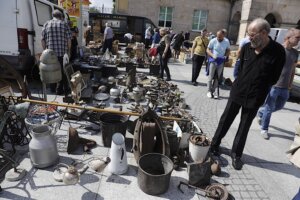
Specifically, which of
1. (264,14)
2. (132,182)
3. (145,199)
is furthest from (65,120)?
(264,14)

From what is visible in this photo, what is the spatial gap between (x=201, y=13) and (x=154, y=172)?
24513 millimetres

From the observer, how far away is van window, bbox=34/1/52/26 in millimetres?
6309

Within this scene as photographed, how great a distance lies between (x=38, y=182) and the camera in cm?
295

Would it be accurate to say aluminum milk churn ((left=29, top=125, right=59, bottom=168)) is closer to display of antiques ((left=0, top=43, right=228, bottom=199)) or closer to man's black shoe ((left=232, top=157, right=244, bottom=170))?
display of antiques ((left=0, top=43, right=228, bottom=199))

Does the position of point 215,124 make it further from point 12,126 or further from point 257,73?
point 12,126

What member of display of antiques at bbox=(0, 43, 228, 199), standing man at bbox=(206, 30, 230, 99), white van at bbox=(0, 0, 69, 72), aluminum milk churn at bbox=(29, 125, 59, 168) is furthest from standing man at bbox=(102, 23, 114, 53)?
aluminum milk churn at bbox=(29, 125, 59, 168)

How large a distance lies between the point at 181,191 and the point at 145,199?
50cm

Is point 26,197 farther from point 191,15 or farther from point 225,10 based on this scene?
point 225,10

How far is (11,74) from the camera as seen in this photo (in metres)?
4.91

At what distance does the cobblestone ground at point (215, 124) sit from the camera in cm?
319

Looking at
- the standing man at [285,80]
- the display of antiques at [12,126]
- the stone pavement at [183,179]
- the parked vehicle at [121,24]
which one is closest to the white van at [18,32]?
the display of antiques at [12,126]

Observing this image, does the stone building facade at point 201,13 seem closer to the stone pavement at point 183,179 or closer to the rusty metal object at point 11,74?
the stone pavement at point 183,179

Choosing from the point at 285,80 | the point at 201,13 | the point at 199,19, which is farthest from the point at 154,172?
the point at 201,13

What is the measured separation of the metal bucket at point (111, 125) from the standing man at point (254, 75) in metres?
1.67
